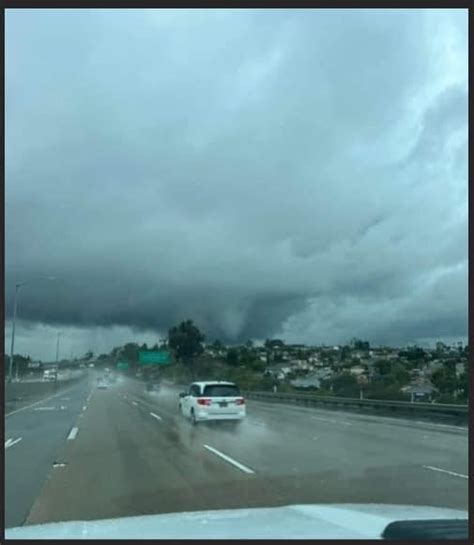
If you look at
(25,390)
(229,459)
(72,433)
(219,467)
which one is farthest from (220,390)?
(25,390)

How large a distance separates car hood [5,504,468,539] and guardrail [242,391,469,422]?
25428 millimetres

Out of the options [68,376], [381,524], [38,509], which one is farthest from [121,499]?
[68,376]

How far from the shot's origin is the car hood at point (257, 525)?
5.69m

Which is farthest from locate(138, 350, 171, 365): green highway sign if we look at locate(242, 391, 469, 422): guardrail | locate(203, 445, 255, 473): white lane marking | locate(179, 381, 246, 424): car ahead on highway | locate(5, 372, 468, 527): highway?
locate(203, 445, 255, 473): white lane marking

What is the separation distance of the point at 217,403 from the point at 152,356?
42801 millimetres

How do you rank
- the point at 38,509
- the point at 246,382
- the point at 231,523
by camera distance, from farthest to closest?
the point at 246,382
the point at 38,509
the point at 231,523

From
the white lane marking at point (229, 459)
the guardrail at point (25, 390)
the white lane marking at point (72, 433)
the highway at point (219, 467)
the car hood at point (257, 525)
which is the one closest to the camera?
the car hood at point (257, 525)

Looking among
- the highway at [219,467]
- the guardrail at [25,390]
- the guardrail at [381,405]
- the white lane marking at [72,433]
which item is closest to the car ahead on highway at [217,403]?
the highway at [219,467]

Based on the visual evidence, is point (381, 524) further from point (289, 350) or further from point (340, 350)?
point (289, 350)

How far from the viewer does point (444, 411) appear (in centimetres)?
3319

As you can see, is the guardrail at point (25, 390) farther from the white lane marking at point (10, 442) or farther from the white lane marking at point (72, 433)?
the white lane marking at point (10, 442)

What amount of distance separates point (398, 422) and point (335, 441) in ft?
33.7

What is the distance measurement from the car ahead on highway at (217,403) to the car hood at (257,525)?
22882 mm

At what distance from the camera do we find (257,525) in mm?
6180
